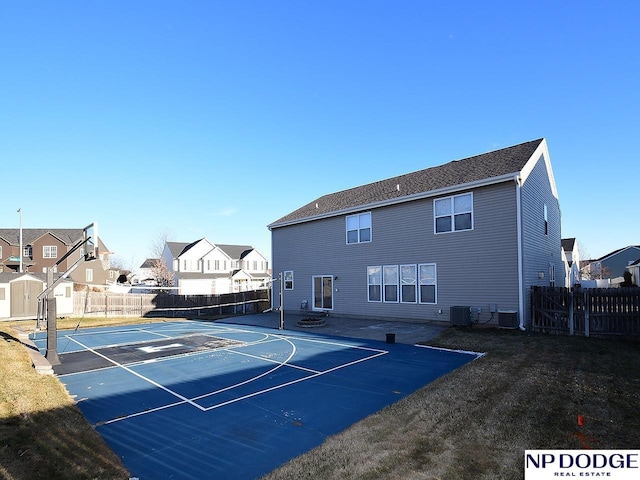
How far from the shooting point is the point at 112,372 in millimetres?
8961

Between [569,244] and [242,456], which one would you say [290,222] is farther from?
[569,244]

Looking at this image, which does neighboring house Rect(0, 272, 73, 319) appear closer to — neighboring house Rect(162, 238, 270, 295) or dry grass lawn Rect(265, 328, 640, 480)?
neighboring house Rect(162, 238, 270, 295)

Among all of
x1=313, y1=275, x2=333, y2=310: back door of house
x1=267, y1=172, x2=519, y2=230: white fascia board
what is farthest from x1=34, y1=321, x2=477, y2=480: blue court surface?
x1=267, y1=172, x2=519, y2=230: white fascia board

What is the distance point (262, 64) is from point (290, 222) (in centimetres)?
940

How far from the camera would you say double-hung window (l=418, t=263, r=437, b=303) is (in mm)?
15938

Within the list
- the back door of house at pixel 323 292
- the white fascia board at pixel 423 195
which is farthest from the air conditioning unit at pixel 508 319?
the back door of house at pixel 323 292

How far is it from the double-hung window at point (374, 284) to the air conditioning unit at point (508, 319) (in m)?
5.82

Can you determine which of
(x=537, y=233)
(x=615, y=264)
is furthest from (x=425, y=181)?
(x=615, y=264)

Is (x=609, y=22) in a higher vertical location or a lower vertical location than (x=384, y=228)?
higher

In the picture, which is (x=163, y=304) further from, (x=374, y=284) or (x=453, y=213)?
(x=453, y=213)

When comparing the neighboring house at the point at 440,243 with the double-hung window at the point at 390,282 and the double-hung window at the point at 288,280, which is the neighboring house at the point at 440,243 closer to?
the double-hung window at the point at 390,282

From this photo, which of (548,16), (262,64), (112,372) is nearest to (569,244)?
(548,16)

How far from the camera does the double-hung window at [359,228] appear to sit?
18.8 m

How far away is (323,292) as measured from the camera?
68.3 ft
